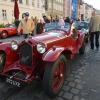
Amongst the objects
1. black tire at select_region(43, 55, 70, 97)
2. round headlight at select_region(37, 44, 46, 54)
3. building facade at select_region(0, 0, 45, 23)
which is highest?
building facade at select_region(0, 0, 45, 23)

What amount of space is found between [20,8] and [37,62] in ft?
109

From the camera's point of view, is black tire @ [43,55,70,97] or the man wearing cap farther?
the man wearing cap

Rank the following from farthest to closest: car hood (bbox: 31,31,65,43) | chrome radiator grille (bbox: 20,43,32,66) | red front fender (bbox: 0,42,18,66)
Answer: red front fender (bbox: 0,42,18,66) < car hood (bbox: 31,31,65,43) < chrome radiator grille (bbox: 20,43,32,66)

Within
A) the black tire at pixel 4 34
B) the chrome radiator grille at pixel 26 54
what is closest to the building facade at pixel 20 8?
the black tire at pixel 4 34

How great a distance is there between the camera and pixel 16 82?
14.8ft

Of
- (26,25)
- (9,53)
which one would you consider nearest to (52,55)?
(9,53)

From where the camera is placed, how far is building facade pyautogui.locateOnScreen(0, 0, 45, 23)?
32.5 metres

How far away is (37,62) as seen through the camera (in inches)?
199

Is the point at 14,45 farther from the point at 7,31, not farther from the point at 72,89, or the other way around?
the point at 7,31

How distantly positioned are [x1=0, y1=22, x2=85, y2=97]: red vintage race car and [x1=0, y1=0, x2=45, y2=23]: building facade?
89.4ft

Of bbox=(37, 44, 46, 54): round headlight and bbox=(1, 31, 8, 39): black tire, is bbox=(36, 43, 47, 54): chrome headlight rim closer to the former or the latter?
bbox=(37, 44, 46, 54): round headlight

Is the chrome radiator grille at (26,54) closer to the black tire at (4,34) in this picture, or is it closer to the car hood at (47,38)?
the car hood at (47,38)

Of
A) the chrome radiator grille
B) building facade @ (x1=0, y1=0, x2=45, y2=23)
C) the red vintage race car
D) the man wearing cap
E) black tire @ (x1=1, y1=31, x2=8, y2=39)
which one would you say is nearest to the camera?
the red vintage race car

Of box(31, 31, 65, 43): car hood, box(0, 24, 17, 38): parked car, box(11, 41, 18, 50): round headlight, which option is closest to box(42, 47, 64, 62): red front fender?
box(31, 31, 65, 43): car hood
